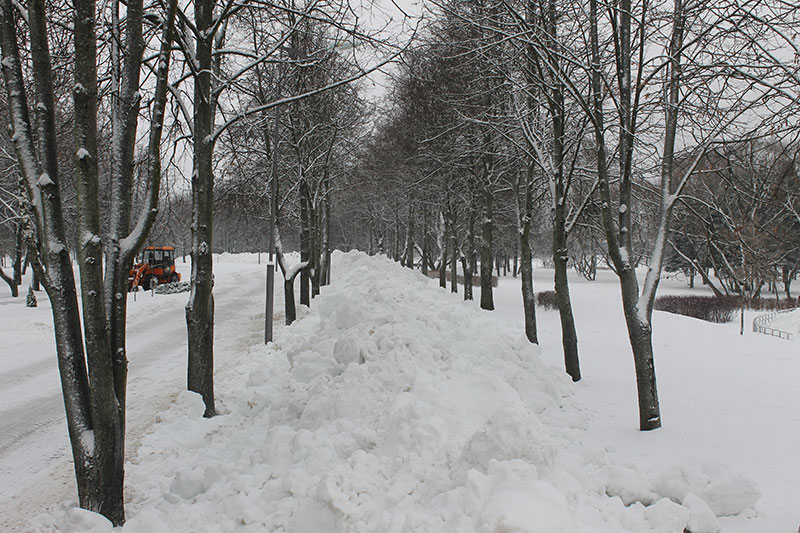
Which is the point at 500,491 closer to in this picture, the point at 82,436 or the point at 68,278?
the point at 82,436

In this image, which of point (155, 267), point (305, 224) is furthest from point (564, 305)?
point (155, 267)

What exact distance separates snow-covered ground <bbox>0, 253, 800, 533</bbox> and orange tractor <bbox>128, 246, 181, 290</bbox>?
57.2ft

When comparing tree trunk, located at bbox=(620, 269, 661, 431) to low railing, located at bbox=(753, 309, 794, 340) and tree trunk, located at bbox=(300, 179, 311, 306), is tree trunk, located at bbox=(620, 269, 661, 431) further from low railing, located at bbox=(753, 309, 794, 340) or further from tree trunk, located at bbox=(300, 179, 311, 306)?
low railing, located at bbox=(753, 309, 794, 340)

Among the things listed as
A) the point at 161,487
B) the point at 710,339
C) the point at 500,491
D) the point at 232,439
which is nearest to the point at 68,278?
the point at 161,487

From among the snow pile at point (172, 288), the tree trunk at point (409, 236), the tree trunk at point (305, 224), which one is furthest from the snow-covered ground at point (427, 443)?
the tree trunk at point (409, 236)

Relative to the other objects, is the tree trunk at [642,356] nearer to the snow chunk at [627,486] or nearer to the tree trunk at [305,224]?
the snow chunk at [627,486]

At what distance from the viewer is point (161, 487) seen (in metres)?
4.24

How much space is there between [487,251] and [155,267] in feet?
65.0

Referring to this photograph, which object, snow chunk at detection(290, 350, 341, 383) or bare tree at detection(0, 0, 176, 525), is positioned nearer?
bare tree at detection(0, 0, 176, 525)

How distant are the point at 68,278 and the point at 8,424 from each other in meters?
4.59

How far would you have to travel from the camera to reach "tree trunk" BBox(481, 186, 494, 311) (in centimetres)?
1533

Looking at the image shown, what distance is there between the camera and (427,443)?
3.79 metres

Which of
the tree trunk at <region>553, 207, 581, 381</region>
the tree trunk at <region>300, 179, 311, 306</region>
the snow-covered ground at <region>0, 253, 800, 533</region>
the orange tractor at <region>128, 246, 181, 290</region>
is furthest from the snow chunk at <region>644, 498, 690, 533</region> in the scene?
the orange tractor at <region>128, 246, 181, 290</region>

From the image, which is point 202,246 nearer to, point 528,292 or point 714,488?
point 714,488
